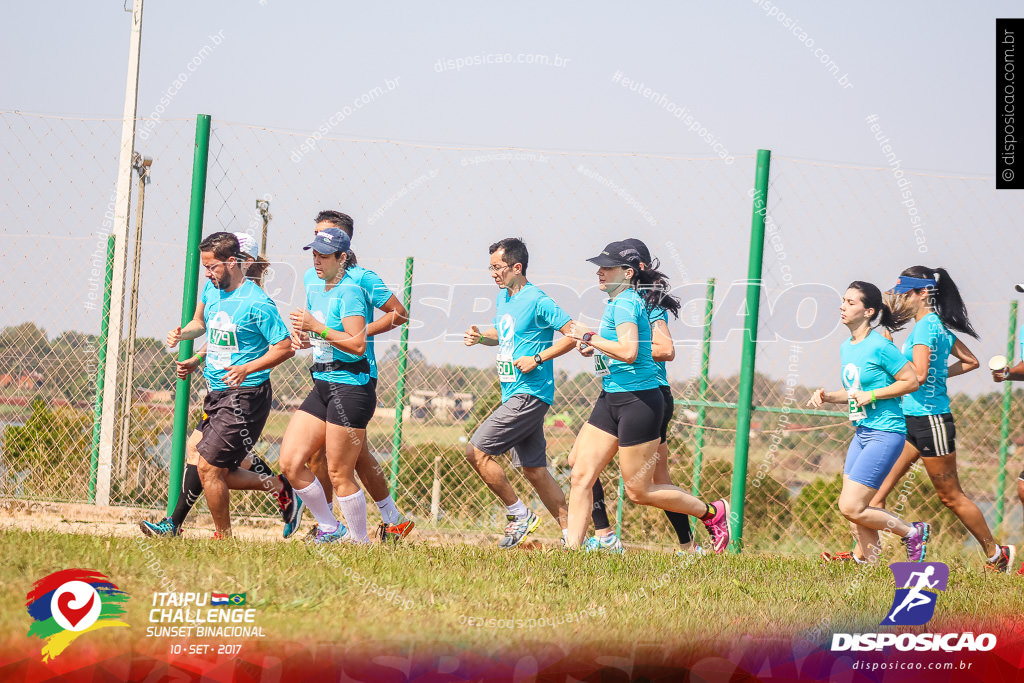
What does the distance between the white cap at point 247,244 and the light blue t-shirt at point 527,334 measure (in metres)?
1.65

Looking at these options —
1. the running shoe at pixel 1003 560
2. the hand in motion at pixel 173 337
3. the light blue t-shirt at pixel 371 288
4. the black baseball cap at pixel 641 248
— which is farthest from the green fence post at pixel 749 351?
the hand in motion at pixel 173 337

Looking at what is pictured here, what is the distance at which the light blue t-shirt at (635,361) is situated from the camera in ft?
18.4

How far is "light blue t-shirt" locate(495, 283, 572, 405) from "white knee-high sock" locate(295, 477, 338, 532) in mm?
1355

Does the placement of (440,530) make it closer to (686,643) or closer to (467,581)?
(467,581)

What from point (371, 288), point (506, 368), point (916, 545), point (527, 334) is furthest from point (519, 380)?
point (916, 545)

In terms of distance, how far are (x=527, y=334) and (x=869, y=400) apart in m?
2.20

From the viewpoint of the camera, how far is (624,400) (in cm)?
570

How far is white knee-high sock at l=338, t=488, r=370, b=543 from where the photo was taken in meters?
5.71

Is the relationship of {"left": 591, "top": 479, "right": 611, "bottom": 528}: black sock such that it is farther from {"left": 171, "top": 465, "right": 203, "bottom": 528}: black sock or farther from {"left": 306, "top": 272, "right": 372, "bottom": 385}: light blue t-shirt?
{"left": 171, "top": 465, "right": 203, "bottom": 528}: black sock

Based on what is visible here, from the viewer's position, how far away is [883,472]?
5.82 meters

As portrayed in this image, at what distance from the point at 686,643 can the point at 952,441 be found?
11.5 ft

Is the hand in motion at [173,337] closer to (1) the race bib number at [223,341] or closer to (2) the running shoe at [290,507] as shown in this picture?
(1) the race bib number at [223,341]

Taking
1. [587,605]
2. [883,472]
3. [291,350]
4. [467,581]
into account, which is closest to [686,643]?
[587,605]

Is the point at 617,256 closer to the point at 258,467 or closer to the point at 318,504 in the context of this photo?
the point at 318,504
